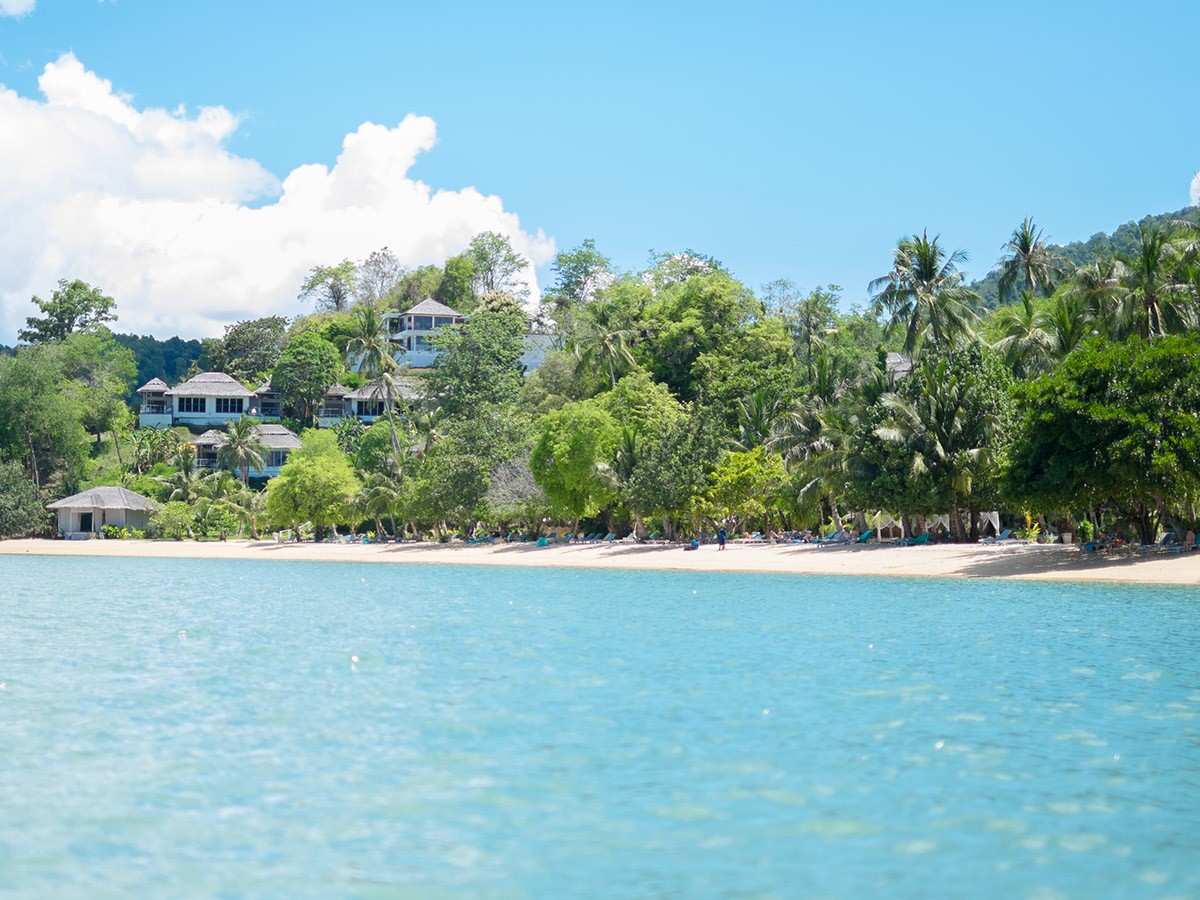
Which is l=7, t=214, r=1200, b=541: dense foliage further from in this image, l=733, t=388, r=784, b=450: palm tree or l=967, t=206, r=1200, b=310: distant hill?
l=967, t=206, r=1200, b=310: distant hill

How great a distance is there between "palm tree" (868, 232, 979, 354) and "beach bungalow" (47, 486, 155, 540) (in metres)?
42.5

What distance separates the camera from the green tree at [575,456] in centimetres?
4769

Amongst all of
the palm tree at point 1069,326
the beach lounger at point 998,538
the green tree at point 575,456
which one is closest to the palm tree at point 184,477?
the green tree at point 575,456

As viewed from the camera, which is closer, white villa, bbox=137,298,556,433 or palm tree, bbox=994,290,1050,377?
palm tree, bbox=994,290,1050,377

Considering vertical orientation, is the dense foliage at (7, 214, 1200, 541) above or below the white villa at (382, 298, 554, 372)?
below

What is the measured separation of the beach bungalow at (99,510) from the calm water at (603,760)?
4557 centimetres

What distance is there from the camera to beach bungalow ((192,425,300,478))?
243 ft

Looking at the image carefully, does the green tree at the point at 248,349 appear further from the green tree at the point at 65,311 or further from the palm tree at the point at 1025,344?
the palm tree at the point at 1025,344

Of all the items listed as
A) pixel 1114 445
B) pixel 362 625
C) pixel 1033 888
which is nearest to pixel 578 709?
pixel 1033 888

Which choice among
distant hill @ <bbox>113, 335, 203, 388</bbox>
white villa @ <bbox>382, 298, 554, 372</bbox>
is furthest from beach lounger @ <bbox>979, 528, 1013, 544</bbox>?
distant hill @ <bbox>113, 335, 203, 388</bbox>

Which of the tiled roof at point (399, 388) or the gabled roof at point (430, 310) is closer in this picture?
the tiled roof at point (399, 388)

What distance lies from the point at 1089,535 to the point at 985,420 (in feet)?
16.4

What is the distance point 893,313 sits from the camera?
4538cm

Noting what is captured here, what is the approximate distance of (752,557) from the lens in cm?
4003
